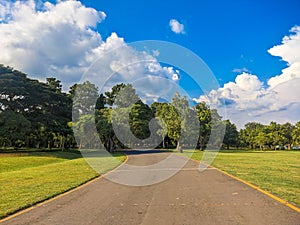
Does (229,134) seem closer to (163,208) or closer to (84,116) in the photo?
(84,116)

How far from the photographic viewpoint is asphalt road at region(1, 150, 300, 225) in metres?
5.16

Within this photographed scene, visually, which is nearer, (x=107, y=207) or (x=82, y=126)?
(x=107, y=207)

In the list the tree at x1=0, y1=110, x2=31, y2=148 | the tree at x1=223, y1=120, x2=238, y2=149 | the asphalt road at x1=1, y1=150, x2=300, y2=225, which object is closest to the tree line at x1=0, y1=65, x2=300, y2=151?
the tree at x1=0, y1=110, x2=31, y2=148

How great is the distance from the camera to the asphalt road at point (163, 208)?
5156mm

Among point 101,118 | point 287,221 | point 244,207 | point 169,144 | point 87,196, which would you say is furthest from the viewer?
point 169,144

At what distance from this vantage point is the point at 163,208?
6078 millimetres

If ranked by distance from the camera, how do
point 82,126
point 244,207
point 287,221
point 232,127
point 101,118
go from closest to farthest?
1. point 287,221
2. point 244,207
3. point 82,126
4. point 101,118
5. point 232,127

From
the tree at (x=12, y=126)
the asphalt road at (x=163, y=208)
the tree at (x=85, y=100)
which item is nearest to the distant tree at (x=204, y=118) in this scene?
the tree at (x=85, y=100)

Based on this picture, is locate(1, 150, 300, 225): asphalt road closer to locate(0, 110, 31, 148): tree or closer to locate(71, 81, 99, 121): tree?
locate(0, 110, 31, 148): tree

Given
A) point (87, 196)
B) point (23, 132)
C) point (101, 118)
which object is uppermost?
point (101, 118)

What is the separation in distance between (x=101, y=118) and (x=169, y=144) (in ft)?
122

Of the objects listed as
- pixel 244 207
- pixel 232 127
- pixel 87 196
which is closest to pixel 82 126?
pixel 87 196

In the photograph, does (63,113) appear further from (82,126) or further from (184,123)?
(184,123)

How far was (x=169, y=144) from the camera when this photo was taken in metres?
77.1
